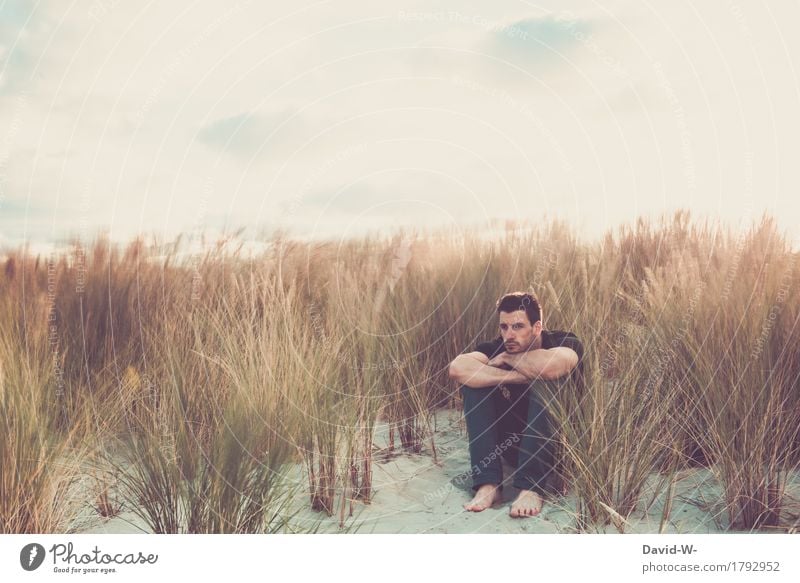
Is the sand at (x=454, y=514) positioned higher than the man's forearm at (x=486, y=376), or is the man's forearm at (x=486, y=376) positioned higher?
the man's forearm at (x=486, y=376)

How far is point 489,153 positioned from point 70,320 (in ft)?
7.48

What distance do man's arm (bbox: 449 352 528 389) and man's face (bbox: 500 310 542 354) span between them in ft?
0.38

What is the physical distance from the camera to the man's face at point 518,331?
317 centimetres

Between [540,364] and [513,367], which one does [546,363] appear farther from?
[513,367]

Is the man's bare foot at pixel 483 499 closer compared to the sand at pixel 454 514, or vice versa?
the sand at pixel 454 514

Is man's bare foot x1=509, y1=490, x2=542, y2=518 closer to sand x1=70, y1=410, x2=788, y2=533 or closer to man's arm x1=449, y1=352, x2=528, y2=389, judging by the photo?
sand x1=70, y1=410, x2=788, y2=533

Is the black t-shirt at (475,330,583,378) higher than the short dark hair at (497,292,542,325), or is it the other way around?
the short dark hair at (497,292,542,325)

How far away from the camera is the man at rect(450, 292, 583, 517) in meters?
3.03

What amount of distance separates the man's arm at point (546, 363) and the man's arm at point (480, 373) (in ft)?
0.14
